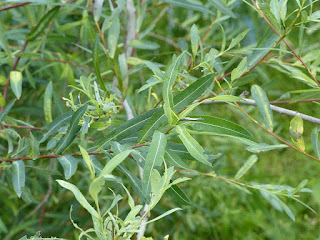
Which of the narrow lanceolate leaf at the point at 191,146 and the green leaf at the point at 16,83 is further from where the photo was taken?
the green leaf at the point at 16,83

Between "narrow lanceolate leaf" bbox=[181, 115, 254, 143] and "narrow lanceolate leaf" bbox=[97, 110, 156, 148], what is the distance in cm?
9

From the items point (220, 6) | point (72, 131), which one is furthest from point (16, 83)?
point (220, 6)

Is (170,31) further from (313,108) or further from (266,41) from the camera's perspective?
(266,41)

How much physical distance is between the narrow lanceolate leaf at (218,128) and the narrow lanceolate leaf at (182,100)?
0.03 m

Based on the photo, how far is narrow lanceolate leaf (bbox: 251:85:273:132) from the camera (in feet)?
1.97

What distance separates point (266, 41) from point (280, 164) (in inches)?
50.6

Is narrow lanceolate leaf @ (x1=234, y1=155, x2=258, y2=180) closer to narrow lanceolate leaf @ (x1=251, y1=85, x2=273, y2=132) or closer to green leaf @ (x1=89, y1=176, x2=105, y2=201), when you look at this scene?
narrow lanceolate leaf @ (x1=251, y1=85, x2=273, y2=132)

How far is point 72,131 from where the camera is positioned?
0.56 metres

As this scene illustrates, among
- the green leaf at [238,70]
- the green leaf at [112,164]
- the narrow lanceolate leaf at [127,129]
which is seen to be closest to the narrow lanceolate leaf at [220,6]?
the green leaf at [238,70]

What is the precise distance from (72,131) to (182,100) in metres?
0.15

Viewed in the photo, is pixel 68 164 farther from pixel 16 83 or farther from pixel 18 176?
pixel 16 83

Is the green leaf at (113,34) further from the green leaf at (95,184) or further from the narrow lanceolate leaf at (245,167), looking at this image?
the green leaf at (95,184)

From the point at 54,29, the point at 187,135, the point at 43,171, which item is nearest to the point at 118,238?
the point at 187,135

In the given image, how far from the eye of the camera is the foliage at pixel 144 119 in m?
0.48
